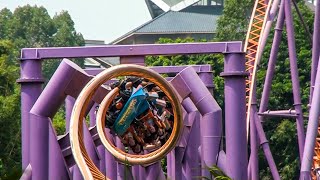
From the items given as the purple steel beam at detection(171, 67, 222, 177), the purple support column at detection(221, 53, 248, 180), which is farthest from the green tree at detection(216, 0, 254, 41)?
the purple support column at detection(221, 53, 248, 180)

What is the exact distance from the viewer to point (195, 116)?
65.1 feet

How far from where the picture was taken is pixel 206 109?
1527 centimetres

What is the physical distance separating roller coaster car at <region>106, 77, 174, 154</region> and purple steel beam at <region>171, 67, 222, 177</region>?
1.09 feet

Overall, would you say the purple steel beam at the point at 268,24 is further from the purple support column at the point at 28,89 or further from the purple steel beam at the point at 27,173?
the purple steel beam at the point at 27,173

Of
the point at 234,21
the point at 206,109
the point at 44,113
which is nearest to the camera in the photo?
the point at 44,113

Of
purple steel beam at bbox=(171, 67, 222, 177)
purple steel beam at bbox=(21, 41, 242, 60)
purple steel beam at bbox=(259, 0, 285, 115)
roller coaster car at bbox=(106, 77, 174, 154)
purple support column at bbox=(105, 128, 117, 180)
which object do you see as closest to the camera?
purple steel beam at bbox=(21, 41, 242, 60)

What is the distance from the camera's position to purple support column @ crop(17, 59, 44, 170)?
14.7 meters

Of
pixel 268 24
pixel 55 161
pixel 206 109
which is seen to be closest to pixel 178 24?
pixel 268 24

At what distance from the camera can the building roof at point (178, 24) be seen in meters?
79.8

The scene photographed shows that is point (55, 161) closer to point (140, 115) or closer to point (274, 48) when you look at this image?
point (140, 115)

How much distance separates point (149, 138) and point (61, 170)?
1.78 m

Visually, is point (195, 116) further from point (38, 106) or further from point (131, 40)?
point (131, 40)

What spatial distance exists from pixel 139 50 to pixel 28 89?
4.43ft

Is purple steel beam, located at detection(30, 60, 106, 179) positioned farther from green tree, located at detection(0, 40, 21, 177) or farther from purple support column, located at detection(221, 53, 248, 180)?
green tree, located at detection(0, 40, 21, 177)
